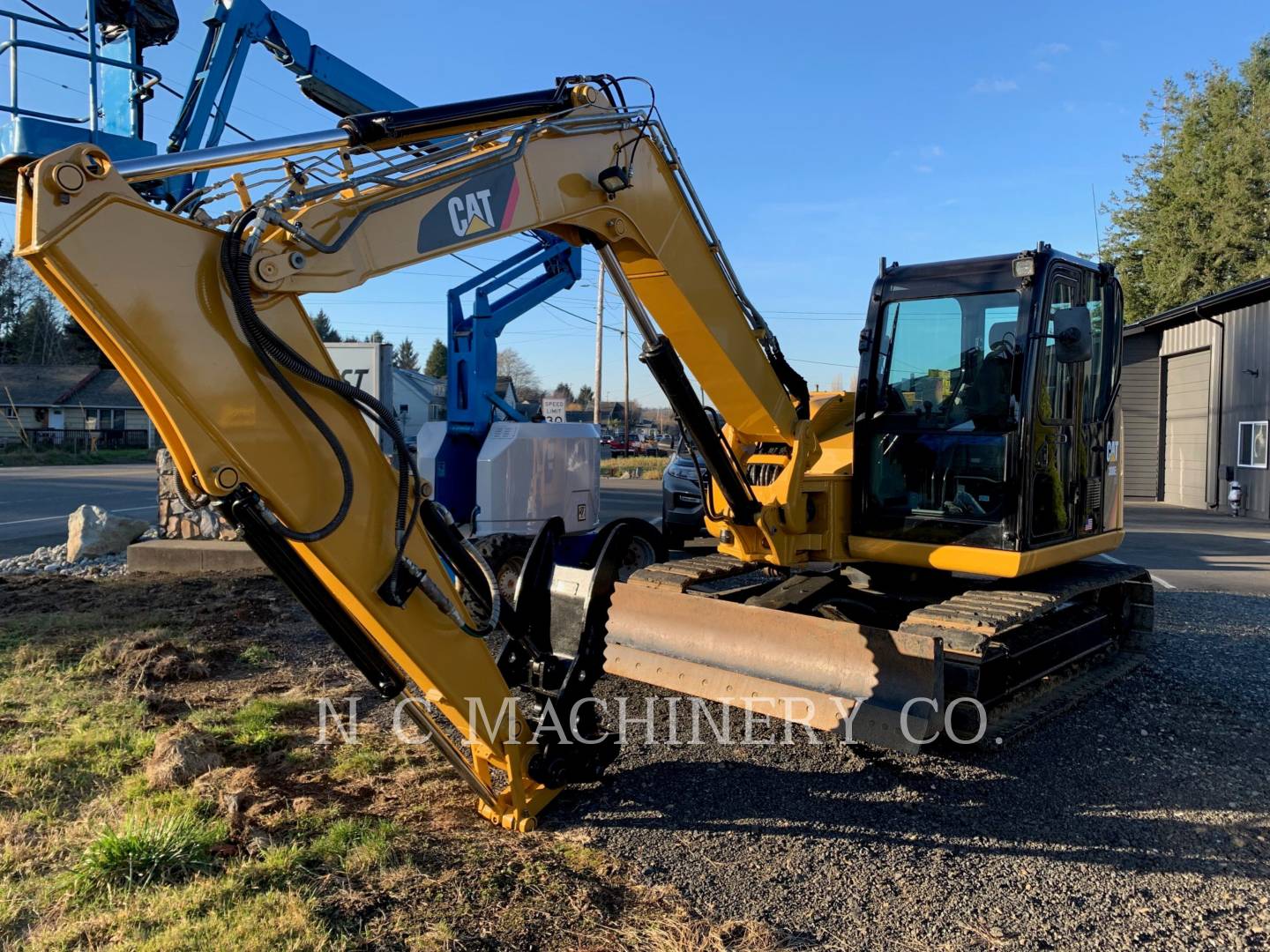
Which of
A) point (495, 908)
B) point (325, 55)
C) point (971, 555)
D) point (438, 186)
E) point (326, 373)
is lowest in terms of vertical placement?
point (495, 908)

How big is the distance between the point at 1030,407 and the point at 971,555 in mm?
939

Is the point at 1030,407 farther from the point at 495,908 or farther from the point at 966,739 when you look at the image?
the point at 495,908

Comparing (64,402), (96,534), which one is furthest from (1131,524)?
(64,402)

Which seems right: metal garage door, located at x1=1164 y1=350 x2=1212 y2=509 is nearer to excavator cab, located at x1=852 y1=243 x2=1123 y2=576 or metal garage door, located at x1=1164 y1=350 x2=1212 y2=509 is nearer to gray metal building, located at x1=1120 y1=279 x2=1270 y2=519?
gray metal building, located at x1=1120 y1=279 x2=1270 y2=519

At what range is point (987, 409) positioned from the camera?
536cm

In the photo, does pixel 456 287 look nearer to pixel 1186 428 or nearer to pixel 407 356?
pixel 1186 428

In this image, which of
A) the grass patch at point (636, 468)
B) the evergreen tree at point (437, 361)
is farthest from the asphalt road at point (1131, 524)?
the evergreen tree at point (437, 361)

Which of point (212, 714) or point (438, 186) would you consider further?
point (212, 714)

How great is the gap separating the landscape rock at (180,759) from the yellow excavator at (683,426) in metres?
1.16

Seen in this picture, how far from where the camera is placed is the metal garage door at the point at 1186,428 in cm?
2050

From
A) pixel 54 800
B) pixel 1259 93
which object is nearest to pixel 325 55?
pixel 54 800

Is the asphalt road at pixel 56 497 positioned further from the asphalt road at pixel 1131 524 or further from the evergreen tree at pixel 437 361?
the evergreen tree at pixel 437 361

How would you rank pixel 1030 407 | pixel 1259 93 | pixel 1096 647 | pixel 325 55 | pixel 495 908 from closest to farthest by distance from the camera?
pixel 495 908, pixel 1030 407, pixel 1096 647, pixel 325 55, pixel 1259 93

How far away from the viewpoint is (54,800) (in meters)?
3.98
